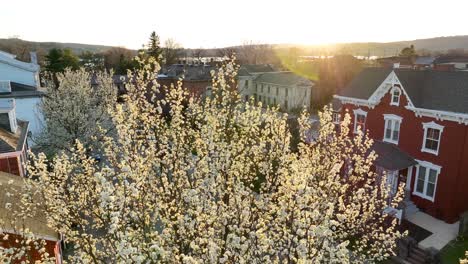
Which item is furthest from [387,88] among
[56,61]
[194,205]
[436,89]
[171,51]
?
[171,51]

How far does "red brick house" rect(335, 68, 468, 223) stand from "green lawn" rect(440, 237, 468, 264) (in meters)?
2.49

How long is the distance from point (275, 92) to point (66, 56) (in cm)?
3751

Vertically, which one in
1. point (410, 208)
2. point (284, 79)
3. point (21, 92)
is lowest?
point (410, 208)

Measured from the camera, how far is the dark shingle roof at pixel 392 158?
23.5 m

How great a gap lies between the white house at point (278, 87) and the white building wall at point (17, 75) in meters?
28.5

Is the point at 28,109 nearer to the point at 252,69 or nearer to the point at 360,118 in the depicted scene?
the point at 360,118

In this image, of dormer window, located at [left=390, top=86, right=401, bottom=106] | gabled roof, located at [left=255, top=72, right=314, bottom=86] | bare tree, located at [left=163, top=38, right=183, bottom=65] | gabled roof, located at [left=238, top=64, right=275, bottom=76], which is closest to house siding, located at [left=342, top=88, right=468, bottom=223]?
dormer window, located at [left=390, top=86, right=401, bottom=106]

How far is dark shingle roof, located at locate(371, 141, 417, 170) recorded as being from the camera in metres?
23.5

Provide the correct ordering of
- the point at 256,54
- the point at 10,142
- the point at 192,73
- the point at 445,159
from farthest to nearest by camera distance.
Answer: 1. the point at 256,54
2. the point at 192,73
3. the point at 445,159
4. the point at 10,142

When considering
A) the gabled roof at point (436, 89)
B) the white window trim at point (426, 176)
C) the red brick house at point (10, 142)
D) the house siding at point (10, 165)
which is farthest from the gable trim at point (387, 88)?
the house siding at point (10, 165)

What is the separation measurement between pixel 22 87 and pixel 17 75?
4.60ft

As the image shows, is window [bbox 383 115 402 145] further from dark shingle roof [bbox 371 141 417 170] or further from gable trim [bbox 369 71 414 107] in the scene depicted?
gable trim [bbox 369 71 414 107]

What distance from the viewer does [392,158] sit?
79.1ft

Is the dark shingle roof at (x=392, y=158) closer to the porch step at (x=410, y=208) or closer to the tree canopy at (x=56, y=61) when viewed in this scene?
the porch step at (x=410, y=208)
